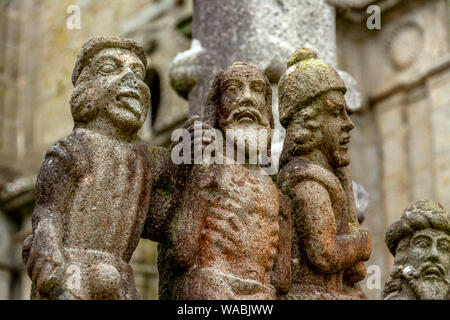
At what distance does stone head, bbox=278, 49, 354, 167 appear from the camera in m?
5.40

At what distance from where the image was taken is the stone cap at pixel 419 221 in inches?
217

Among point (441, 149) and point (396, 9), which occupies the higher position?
point (396, 9)

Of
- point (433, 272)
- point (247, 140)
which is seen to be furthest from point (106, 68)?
point (433, 272)

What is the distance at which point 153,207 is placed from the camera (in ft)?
16.2

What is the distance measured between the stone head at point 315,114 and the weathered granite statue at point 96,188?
2.75 ft

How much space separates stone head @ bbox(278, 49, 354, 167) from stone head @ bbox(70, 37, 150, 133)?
0.83 m

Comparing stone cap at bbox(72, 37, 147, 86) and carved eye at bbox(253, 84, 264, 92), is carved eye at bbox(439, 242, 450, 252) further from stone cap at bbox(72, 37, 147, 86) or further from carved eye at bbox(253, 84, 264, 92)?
stone cap at bbox(72, 37, 147, 86)

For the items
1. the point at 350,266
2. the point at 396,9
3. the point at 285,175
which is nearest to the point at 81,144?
the point at 285,175

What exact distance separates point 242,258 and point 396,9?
7.12m

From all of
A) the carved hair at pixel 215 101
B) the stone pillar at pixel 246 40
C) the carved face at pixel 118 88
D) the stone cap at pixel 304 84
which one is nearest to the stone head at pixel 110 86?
the carved face at pixel 118 88

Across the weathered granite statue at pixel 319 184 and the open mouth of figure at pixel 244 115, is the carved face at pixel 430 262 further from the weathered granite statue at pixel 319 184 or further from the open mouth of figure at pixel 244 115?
the open mouth of figure at pixel 244 115

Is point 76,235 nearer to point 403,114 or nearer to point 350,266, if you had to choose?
point 350,266

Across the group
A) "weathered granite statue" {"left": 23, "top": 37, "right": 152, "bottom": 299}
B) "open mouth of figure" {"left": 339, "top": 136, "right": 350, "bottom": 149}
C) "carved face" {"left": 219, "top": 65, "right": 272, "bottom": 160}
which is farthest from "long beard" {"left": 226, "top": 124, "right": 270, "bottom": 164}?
"open mouth of figure" {"left": 339, "top": 136, "right": 350, "bottom": 149}
